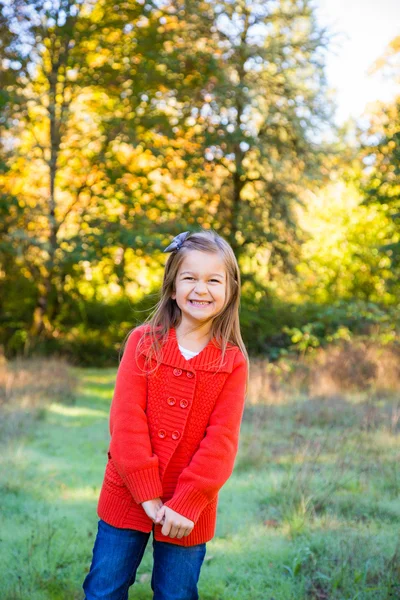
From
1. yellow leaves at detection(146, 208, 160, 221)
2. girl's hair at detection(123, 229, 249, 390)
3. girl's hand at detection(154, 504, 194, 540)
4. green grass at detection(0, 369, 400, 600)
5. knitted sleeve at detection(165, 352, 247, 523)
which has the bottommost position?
green grass at detection(0, 369, 400, 600)

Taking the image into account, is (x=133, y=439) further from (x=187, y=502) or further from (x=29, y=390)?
(x=29, y=390)

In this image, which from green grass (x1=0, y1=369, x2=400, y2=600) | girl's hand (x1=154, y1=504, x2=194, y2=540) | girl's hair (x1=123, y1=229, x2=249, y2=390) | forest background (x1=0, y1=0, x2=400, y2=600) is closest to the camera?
girl's hand (x1=154, y1=504, x2=194, y2=540)

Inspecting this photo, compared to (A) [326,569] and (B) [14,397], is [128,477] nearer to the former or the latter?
(A) [326,569]

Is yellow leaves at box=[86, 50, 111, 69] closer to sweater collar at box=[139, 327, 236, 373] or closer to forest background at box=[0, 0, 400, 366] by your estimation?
forest background at box=[0, 0, 400, 366]

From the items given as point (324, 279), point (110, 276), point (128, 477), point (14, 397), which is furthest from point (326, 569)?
point (324, 279)

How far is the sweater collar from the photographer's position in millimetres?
2150

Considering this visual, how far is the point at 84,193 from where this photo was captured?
1136cm

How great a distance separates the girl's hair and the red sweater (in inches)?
3.8

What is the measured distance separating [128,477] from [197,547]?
1.21 ft

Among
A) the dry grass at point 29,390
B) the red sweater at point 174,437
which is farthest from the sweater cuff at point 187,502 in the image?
the dry grass at point 29,390

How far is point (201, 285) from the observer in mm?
2209

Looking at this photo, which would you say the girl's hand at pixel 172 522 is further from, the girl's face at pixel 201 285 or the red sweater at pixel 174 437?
the girl's face at pixel 201 285

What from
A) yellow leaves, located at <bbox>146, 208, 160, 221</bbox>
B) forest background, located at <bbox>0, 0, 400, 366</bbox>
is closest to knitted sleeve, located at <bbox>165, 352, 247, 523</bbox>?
forest background, located at <bbox>0, 0, 400, 366</bbox>

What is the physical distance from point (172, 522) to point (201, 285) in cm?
79
